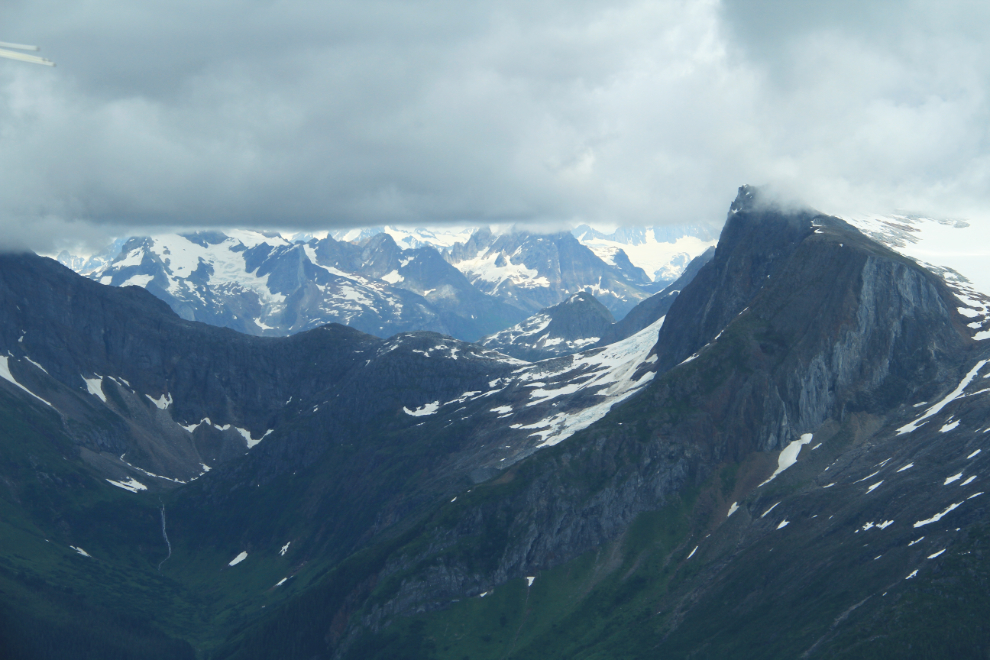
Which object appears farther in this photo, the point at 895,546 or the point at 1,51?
the point at 895,546

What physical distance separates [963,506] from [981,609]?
107ft

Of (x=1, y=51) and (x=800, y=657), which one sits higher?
(x=1, y=51)

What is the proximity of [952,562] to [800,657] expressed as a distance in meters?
36.5

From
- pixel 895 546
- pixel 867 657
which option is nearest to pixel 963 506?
pixel 895 546

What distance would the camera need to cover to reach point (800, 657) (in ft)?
599

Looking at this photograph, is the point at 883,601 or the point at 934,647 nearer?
the point at 934,647

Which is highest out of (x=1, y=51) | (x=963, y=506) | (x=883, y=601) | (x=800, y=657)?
(x=1, y=51)

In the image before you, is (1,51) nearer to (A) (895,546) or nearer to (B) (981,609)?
(B) (981,609)

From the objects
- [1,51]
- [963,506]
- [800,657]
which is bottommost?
[800,657]

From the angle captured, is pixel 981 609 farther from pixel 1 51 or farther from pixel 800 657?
pixel 1 51

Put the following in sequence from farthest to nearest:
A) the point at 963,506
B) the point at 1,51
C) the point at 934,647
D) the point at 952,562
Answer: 1. the point at 963,506
2. the point at 952,562
3. the point at 934,647
4. the point at 1,51

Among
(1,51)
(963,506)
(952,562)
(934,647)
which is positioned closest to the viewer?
(1,51)

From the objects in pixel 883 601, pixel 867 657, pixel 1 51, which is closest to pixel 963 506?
pixel 883 601

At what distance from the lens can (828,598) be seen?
198 m
